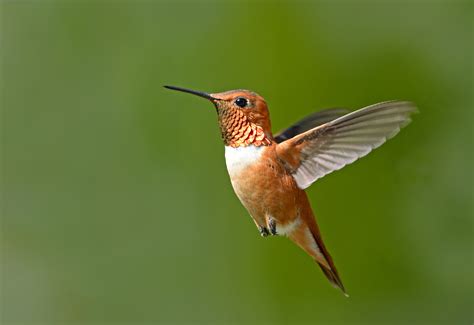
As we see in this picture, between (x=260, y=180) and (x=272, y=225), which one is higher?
(x=260, y=180)

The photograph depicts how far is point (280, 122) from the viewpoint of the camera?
4.52 m

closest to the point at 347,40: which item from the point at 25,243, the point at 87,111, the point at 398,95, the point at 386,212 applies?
the point at 398,95

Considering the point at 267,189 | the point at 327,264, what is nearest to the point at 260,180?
the point at 267,189

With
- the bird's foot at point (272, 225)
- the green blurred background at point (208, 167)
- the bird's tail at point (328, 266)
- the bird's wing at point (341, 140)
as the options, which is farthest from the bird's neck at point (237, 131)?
the green blurred background at point (208, 167)

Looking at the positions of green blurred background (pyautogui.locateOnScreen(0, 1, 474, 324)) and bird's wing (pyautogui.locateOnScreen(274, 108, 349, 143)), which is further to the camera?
green blurred background (pyautogui.locateOnScreen(0, 1, 474, 324))

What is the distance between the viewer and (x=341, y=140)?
2.49 m

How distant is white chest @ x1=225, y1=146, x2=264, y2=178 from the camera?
8.11ft

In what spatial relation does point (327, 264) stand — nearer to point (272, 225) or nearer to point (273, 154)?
point (272, 225)

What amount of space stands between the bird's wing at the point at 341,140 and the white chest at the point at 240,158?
0.11m

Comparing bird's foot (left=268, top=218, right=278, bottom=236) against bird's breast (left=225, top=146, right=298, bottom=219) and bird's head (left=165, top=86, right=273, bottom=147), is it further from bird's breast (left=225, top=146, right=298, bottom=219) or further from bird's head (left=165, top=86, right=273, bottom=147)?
→ bird's head (left=165, top=86, right=273, bottom=147)

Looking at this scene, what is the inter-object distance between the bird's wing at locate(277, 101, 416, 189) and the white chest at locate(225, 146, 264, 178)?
0.35 feet

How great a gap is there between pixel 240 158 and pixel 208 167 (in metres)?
2.37

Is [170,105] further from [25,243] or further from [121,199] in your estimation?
[25,243]

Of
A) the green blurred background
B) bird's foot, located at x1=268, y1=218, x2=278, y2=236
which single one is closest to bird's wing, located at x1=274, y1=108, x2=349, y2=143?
bird's foot, located at x1=268, y1=218, x2=278, y2=236
